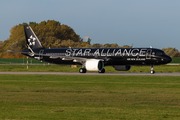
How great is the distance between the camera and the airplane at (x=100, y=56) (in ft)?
146

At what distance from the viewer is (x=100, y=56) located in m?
47.3

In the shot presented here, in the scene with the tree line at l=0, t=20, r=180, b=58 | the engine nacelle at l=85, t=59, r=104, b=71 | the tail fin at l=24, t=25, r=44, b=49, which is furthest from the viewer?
the tree line at l=0, t=20, r=180, b=58

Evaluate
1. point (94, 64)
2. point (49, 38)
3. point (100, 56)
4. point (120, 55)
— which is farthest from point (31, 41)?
point (49, 38)

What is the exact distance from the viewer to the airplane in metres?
44.5

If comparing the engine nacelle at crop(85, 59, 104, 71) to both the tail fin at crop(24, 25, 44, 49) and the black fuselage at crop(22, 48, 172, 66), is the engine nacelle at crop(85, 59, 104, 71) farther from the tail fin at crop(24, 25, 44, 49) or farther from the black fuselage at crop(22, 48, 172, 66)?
the tail fin at crop(24, 25, 44, 49)

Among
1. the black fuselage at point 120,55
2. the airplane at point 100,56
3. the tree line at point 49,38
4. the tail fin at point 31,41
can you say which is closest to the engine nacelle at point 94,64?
the airplane at point 100,56

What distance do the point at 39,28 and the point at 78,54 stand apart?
312ft

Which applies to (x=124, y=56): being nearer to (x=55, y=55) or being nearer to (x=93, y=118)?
(x=55, y=55)

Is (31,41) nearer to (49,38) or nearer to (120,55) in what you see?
(120,55)

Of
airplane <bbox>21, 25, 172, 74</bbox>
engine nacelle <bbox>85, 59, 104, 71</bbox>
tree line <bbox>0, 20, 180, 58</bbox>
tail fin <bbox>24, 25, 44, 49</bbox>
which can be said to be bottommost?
engine nacelle <bbox>85, 59, 104, 71</bbox>

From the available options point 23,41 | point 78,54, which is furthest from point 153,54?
point 23,41

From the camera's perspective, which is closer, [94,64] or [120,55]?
[94,64]

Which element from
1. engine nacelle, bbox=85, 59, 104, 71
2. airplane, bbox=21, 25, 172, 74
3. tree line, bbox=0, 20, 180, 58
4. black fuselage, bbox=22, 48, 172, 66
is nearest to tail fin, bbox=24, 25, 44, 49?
airplane, bbox=21, 25, 172, 74

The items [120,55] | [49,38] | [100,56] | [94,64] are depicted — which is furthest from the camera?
[49,38]
